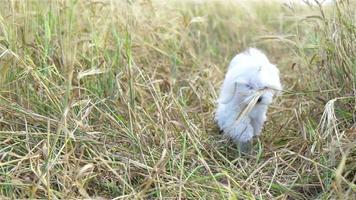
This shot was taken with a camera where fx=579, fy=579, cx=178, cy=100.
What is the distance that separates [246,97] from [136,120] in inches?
21.4

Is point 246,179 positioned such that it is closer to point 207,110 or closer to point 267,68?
point 267,68

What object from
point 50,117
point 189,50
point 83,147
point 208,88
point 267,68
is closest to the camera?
point 83,147

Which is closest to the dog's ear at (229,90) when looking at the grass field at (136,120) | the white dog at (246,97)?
the white dog at (246,97)

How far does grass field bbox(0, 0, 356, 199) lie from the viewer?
218cm

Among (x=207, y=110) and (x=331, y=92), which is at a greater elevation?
(x=331, y=92)

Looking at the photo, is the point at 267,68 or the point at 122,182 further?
the point at 267,68

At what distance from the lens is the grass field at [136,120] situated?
2.18 meters

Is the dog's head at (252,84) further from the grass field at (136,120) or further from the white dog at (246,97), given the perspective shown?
the grass field at (136,120)

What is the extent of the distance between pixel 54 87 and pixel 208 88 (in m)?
1.24

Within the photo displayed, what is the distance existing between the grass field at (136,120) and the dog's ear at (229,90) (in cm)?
20

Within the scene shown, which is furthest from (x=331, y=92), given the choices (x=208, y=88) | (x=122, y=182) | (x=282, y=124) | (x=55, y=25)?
(x=55, y=25)

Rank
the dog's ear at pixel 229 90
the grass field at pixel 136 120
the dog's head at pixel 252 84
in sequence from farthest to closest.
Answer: the dog's ear at pixel 229 90, the dog's head at pixel 252 84, the grass field at pixel 136 120

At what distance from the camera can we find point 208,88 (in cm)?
362

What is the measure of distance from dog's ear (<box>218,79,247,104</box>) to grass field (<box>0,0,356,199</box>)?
201 mm
